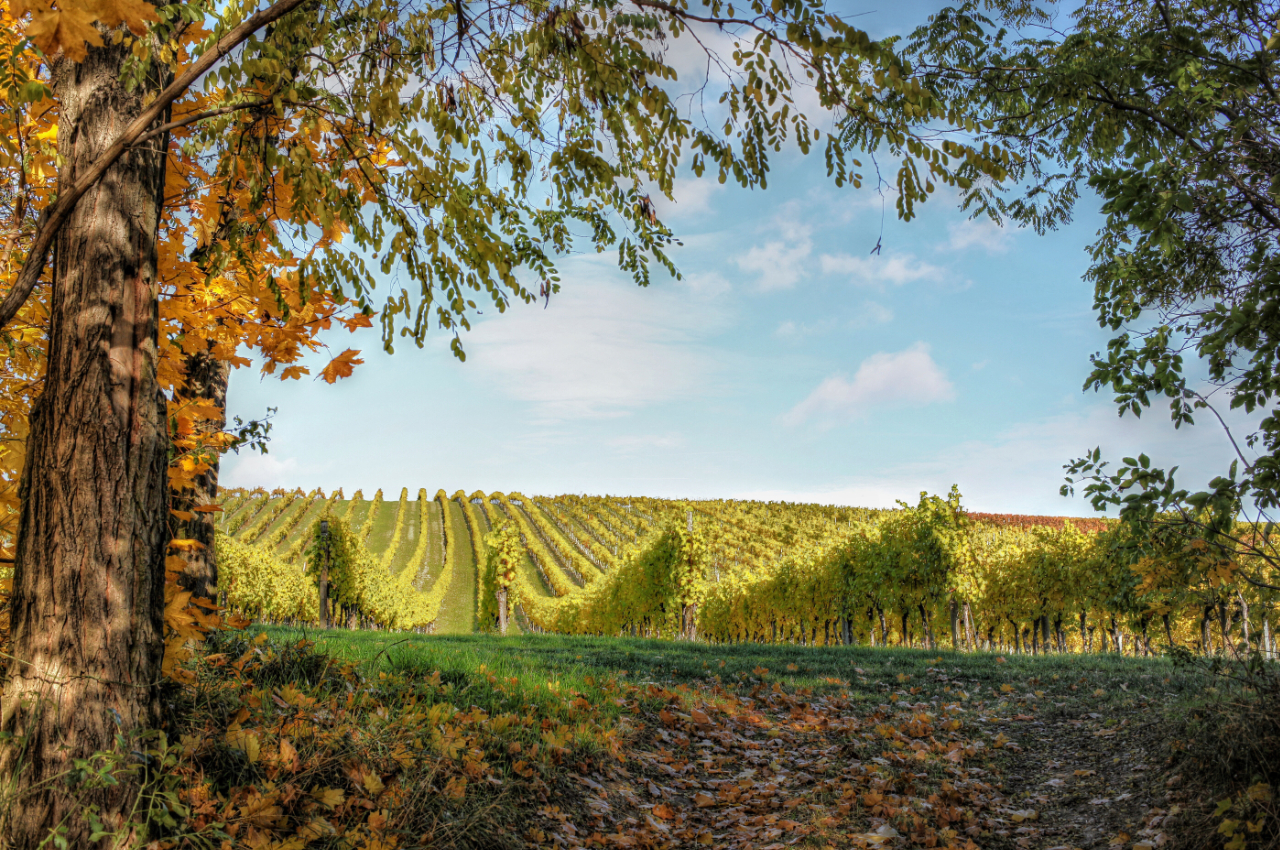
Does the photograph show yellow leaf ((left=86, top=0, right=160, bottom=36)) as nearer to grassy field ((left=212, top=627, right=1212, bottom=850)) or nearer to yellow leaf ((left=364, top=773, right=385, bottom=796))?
yellow leaf ((left=364, top=773, right=385, bottom=796))

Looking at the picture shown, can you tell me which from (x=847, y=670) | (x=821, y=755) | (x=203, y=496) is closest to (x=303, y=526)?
(x=847, y=670)

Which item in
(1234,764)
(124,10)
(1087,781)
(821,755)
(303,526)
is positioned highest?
(124,10)

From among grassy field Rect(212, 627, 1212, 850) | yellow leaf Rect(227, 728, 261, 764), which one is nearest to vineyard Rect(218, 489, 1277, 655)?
grassy field Rect(212, 627, 1212, 850)

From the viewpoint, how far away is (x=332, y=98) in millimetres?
3523

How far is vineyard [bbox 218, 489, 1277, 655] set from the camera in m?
6.98

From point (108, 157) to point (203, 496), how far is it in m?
3.09

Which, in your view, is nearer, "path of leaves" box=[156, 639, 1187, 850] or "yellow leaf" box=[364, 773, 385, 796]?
"path of leaves" box=[156, 639, 1187, 850]

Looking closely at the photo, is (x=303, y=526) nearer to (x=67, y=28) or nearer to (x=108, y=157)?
(x=108, y=157)

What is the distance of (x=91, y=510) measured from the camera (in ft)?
9.63

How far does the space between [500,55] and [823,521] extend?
292 feet

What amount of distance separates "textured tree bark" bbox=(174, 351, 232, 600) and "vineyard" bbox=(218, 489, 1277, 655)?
3.87 metres

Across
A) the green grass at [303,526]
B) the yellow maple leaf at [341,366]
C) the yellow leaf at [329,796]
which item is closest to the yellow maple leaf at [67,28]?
the yellow maple leaf at [341,366]

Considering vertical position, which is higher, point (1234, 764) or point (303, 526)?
point (1234, 764)

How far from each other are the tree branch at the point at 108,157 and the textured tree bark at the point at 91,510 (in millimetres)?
109
